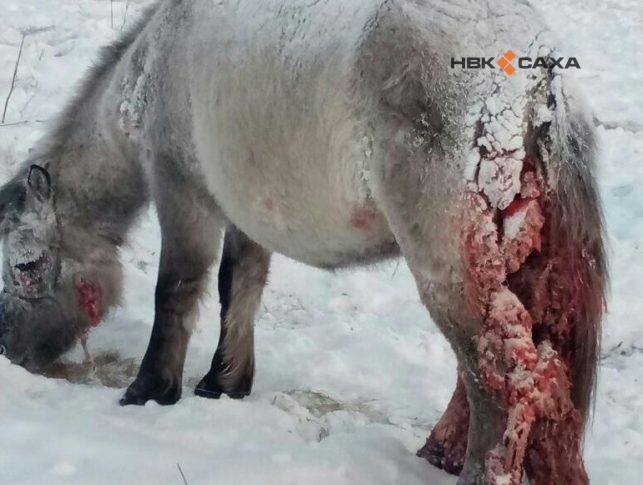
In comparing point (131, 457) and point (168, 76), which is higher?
point (168, 76)

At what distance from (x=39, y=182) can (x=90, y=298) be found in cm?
66

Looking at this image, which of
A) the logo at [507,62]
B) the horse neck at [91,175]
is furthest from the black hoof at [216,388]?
the logo at [507,62]

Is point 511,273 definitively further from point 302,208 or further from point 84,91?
point 84,91

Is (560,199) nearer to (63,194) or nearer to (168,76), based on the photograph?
(168,76)

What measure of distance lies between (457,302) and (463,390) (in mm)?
706

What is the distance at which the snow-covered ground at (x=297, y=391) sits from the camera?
117 inches

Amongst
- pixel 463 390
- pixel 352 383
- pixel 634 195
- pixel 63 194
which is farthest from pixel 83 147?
pixel 634 195

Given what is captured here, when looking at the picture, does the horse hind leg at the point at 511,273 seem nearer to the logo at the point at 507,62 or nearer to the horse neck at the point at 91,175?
the logo at the point at 507,62

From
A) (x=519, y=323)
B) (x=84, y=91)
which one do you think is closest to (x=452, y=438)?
(x=519, y=323)

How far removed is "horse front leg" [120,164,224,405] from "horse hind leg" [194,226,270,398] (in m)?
0.26

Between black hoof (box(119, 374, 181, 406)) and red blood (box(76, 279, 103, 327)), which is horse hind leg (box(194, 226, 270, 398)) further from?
red blood (box(76, 279, 103, 327))

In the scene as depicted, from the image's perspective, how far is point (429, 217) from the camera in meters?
2.77

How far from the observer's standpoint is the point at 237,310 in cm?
448

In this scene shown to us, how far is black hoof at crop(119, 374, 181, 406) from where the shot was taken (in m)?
4.04
